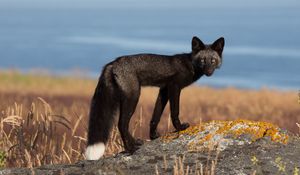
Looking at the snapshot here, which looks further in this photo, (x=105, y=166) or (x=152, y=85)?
(x=152, y=85)

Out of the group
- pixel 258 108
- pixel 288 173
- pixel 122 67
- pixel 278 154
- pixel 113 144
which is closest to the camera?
pixel 288 173

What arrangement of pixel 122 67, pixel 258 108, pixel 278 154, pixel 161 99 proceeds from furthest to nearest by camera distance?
pixel 258 108 → pixel 161 99 → pixel 122 67 → pixel 278 154

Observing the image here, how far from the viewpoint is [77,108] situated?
19797 millimetres

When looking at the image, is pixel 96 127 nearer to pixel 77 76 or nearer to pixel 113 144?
pixel 113 144

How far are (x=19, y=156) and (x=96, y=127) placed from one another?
290 centimetres

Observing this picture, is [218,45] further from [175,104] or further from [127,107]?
[127,107]

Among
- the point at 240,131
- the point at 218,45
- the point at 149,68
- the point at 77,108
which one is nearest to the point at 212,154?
the point at 240,131

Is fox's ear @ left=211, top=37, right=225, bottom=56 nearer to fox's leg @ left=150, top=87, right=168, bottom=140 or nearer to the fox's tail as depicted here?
fox's leg @ left=150, top=87, right=168, bottom=140

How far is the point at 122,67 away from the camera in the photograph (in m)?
8.40

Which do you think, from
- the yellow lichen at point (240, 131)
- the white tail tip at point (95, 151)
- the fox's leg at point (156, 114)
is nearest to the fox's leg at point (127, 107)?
the white tail tip at point (95, 151)

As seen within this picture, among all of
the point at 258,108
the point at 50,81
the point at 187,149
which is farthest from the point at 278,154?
the point at 50,81

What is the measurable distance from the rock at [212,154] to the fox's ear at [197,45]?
3.88 ft

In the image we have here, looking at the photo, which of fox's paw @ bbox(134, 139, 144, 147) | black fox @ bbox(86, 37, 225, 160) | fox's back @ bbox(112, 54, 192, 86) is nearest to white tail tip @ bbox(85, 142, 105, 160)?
black fox @ bbox(86, 37, 225, 160)

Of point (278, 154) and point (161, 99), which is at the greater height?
point (161, 99)
